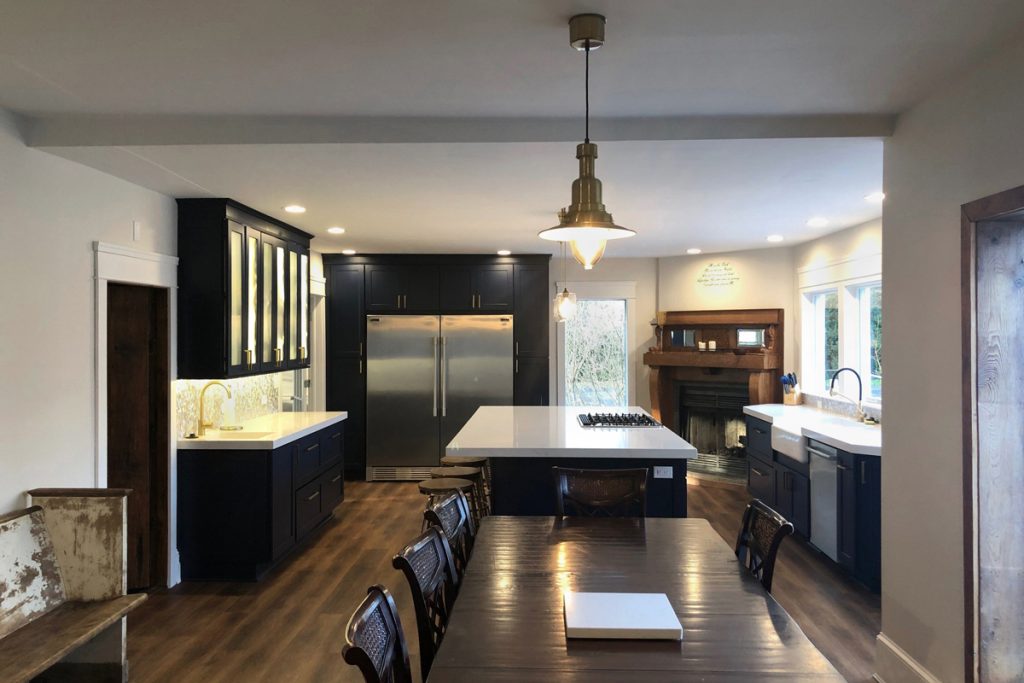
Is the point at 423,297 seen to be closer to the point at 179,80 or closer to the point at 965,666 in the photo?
the point at 179,80

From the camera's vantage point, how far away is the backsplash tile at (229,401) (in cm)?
391

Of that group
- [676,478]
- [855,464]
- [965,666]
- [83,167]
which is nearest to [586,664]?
[965,666]

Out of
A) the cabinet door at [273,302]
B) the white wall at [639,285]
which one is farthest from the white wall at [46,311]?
the white wall at [639,285]

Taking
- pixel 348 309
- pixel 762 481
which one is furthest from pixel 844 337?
pixel 348 309

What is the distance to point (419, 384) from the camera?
20.8 ft

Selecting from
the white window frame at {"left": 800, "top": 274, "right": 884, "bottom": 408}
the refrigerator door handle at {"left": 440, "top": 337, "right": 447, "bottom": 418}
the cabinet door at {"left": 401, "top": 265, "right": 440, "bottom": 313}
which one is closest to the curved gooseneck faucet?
the white window frame at {"left": 800, "top": 274, "right": 884, "bottom": 408}

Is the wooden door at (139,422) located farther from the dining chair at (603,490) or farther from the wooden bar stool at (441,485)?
the dining chair at (603,490)

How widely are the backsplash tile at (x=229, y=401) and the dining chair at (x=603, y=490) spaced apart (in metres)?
2.44

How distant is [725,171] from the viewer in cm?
322

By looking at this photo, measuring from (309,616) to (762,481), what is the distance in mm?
3458

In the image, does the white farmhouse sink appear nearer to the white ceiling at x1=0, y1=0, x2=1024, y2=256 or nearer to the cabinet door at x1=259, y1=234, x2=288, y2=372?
the white ceiling at x1=0, y1=0, x2=1024, y2=256

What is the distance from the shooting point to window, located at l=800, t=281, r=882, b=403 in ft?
15.6

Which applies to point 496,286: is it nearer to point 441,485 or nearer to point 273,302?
point 273,302

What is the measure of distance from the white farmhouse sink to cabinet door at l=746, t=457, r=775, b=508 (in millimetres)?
250
